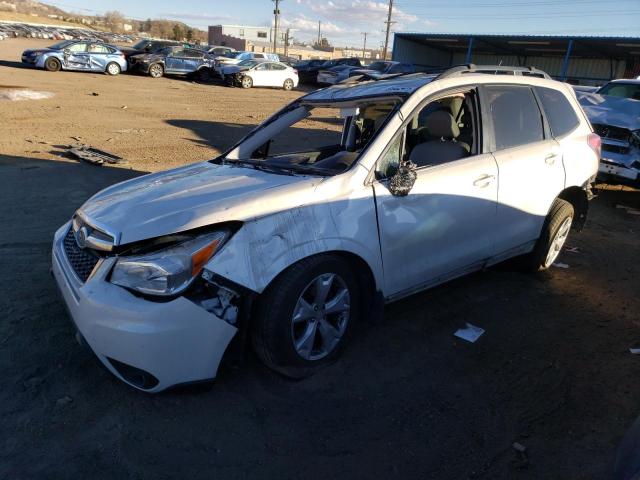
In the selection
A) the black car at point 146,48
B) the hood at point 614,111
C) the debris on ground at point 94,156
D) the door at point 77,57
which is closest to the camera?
the hood at point 614,111

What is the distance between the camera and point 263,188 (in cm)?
310

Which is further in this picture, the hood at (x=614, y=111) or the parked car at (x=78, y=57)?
the parked car at (x=78, y=57)

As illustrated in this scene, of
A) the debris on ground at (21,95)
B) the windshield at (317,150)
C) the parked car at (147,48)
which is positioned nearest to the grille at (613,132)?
the windshield at (317,150)

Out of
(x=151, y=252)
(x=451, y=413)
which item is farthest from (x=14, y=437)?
(x=451, y=413)

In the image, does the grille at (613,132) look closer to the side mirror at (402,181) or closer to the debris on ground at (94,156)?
the side mirror at (402,181)

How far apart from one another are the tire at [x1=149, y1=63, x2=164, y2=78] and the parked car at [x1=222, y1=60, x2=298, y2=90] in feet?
11.3

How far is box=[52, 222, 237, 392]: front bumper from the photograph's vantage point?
2.58 meters

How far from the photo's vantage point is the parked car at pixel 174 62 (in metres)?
25.5

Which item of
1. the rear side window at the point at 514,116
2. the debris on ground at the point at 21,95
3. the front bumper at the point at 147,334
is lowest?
the debris on ground at the point at 21,95

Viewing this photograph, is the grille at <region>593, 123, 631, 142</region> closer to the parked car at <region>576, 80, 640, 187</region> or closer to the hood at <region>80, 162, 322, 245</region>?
the parked car at <region>576, 80, 640, 187</region>

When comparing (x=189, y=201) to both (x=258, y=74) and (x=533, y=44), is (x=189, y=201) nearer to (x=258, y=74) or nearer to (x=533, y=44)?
(x=258, y=74)

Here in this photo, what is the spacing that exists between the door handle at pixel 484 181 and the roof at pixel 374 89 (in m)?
0.81

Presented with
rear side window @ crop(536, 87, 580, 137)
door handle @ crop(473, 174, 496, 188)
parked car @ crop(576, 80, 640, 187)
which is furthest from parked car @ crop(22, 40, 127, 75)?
door handle @ crop(473, 174, 496, 188)

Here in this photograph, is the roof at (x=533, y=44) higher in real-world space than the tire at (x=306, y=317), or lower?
higher
